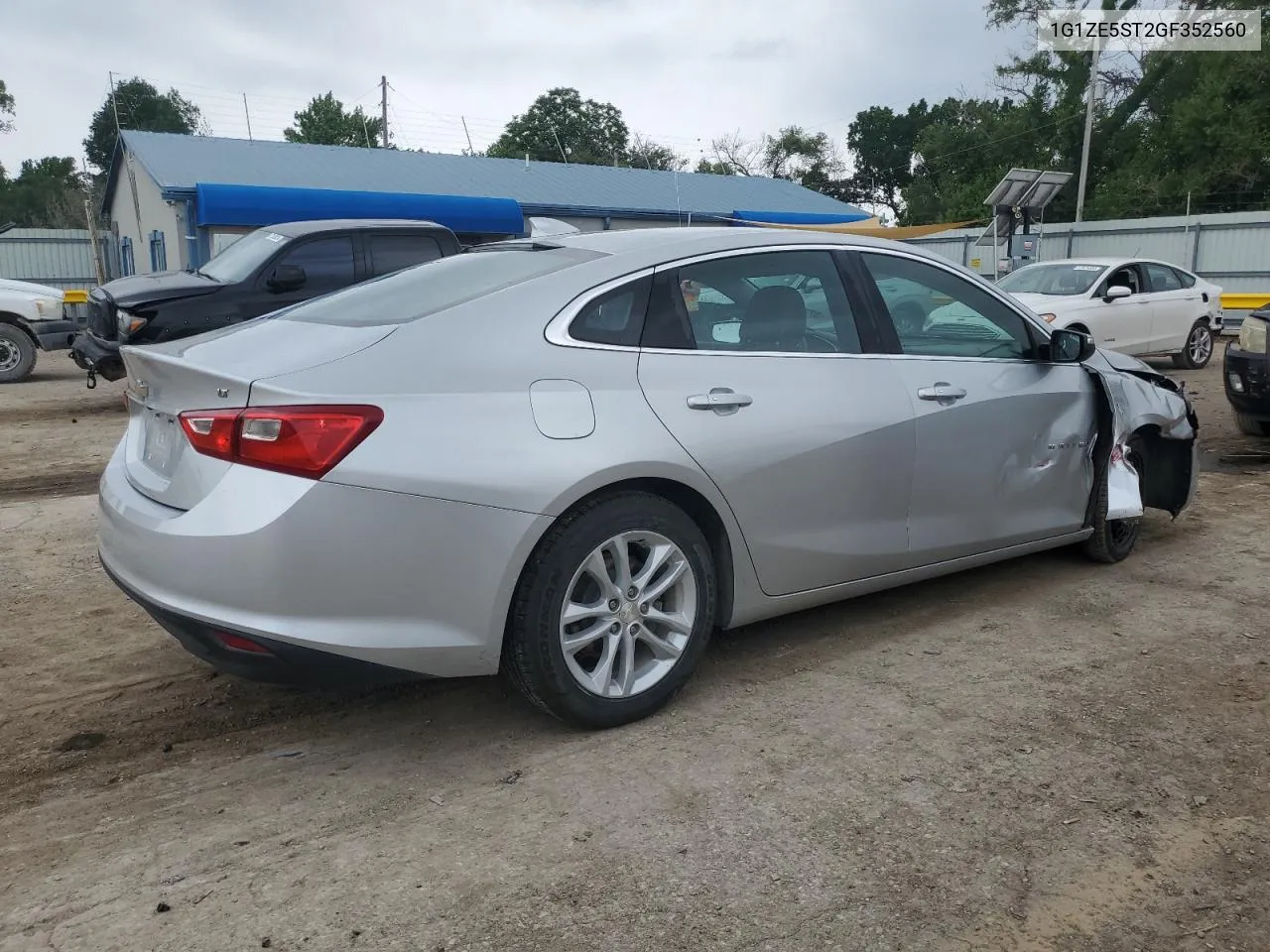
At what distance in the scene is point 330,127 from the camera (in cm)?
5781

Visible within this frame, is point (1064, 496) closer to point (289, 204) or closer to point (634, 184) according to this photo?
point (289, 204)

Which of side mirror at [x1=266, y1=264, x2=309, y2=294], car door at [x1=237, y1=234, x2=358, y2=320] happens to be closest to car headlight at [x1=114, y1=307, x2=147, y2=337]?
car door at [x1=237, y1=234, x2=358, y2=320]

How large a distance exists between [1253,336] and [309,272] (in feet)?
25.5

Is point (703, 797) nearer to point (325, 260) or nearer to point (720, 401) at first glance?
point (720, 401)

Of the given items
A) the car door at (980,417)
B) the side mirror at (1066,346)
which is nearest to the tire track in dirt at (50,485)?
the car door at (980,417)

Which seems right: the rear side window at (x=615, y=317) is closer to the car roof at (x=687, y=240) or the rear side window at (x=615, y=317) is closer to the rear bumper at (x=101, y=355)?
the car roof at (x=687, y=240)

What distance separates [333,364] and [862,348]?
202 cm

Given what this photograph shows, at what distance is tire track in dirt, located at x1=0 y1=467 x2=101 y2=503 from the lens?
7141 millimetres

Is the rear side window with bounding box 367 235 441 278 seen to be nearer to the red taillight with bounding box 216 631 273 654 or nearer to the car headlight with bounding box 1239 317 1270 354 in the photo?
the car headlight with bounding box 1239 317 1270 354

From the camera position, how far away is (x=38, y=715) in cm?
363

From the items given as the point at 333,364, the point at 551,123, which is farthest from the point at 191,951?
the point at 551,123

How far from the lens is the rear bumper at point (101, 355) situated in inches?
373

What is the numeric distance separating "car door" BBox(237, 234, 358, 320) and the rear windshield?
5797mm

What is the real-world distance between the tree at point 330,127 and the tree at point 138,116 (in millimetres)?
8125
